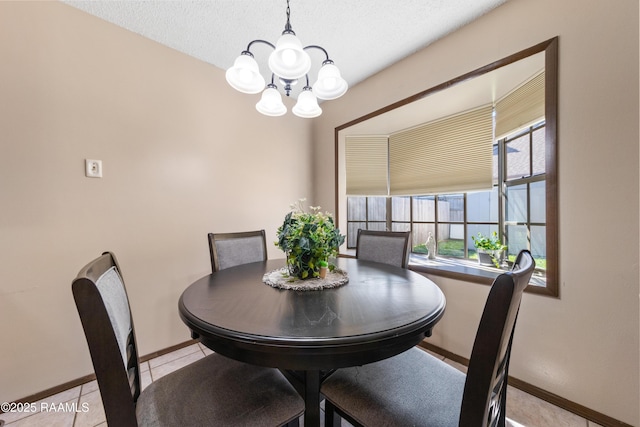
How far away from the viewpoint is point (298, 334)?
0.75m

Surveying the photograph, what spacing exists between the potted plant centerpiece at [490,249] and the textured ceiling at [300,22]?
1.75 meters

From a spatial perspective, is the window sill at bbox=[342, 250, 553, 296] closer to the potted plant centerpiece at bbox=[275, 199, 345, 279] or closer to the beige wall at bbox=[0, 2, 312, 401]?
the potted plant centerpiece at bbox=[275, 199, 345, 279]

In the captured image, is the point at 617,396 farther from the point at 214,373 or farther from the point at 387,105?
the point at 387,105

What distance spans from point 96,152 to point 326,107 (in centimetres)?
227

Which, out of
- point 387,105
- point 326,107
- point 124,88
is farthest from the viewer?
point 326,107

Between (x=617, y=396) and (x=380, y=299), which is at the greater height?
(x=380, y=299)

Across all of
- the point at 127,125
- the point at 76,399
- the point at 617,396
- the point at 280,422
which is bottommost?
the point at 76,399

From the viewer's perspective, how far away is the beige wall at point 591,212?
4.03 feet

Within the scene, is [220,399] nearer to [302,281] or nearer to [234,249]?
[302,281]

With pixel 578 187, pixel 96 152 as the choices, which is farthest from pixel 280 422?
pixel 96 152

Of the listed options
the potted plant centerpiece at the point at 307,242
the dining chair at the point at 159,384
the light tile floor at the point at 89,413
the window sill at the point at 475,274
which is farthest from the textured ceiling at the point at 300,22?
the light tile floor at the point at 89,413

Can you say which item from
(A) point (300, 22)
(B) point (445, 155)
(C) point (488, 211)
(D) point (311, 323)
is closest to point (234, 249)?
(D) point (311, 323)

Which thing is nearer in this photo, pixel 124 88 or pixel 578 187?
pixel 578 187

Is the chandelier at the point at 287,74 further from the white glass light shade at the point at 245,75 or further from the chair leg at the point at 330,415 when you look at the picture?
the chair leg at the point at 330,415
